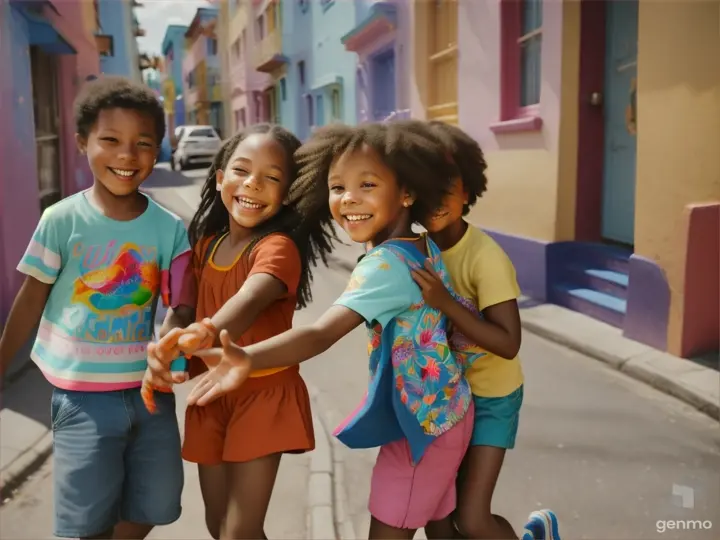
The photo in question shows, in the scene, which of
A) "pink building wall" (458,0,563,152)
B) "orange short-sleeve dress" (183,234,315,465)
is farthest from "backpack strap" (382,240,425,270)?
"pink building wall" (458,0,563,152)

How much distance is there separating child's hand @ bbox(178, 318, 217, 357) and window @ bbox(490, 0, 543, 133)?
13.7 feet

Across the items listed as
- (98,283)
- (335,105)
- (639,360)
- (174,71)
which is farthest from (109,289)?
(639,360)

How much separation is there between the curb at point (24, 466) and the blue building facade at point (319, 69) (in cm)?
178

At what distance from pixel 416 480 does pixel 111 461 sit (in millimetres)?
649

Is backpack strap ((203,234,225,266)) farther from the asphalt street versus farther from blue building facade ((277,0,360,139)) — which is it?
blue building facade ((277,0,360,139))

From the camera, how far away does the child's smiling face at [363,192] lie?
1443 mm

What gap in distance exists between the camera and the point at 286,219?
1592mm

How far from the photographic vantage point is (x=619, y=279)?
482 centimetres

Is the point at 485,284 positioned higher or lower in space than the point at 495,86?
lower

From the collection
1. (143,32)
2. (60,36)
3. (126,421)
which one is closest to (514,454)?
(126,421)

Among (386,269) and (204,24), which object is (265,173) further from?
(204,24)

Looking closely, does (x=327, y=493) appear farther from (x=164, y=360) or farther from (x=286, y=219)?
(x=164, y=360)

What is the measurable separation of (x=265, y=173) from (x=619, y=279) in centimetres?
376

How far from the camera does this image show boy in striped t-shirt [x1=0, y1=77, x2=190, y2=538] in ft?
5.12
